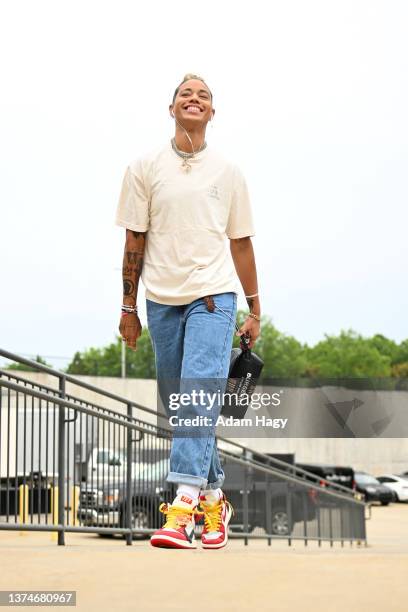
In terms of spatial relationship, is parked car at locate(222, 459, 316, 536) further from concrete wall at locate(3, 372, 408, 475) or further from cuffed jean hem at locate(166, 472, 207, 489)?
concrete wall at locate(3, 372, 408, 475)

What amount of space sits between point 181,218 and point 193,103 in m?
0.53

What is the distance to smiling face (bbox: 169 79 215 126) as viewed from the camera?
4.44m

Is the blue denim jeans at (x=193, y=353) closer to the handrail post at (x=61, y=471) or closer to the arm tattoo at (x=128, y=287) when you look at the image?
the arm tattoo at (x=128, y=287)

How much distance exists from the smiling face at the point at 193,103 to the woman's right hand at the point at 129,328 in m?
0.94

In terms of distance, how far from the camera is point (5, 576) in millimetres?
6371

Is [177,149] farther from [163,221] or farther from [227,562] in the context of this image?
[227,562]

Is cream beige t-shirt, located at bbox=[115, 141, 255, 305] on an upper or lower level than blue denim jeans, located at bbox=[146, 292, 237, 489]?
upper

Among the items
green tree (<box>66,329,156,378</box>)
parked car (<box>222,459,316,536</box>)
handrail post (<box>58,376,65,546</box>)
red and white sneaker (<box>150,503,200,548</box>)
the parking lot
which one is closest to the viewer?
red and white sneaker (<box>150,503,200,548</box>)

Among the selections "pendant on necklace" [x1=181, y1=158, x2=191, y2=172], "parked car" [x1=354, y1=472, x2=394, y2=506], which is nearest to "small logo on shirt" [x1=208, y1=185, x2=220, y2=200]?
"pendant on necklace" [x1=181, y1=158, x2=191, y2=172]

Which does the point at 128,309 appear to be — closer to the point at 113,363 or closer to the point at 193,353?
the point at 193,353

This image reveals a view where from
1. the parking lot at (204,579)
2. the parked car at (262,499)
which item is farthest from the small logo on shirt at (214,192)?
the parked car at (262,499)

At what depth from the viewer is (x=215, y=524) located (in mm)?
4633

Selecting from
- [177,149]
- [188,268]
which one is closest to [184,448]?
[188,268]

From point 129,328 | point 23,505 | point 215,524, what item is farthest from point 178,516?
point 23,505
